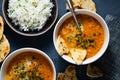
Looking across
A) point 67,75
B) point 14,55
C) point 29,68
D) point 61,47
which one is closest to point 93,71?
point 67,75

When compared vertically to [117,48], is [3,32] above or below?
above

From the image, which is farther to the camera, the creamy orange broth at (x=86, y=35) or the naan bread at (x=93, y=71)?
the naan bread at (x=93, y=71)

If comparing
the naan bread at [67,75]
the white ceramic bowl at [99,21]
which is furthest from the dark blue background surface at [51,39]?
the white ceramic bowl at [99,21]

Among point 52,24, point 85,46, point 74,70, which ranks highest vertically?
point 52,24

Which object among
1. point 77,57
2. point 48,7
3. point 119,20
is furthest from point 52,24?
point 119,20

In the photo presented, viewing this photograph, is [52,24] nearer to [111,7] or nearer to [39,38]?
[39,38]

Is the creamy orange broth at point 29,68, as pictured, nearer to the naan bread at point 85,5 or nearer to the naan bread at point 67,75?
the naan bread at point 67,75

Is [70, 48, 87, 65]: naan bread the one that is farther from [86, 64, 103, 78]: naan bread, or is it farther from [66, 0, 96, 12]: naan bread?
[66, 0, 96, 12]: naan bread

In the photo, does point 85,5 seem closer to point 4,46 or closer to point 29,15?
point 29,15
